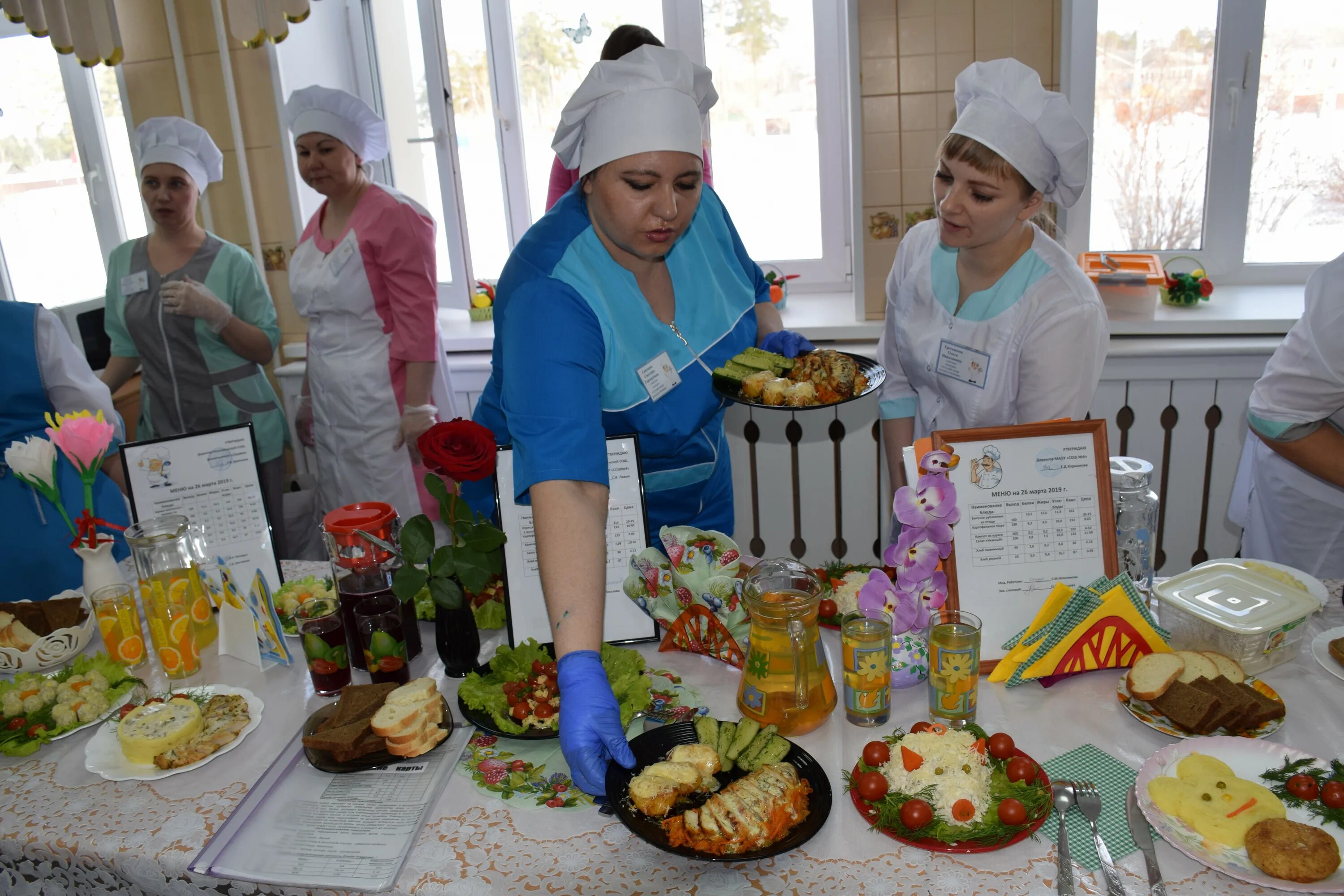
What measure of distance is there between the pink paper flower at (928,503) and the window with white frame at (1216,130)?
222 cm

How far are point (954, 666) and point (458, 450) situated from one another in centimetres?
75

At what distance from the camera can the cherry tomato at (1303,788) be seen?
1078mm

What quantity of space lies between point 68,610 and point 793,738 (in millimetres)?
1300

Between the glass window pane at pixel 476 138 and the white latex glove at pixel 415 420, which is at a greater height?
the glass window pane at pixel 476 138

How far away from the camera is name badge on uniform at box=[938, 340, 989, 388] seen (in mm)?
1919

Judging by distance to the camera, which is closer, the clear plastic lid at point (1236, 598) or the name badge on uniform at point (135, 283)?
the clear plastic lid at point (1236, 598)

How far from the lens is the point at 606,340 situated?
5.17ft

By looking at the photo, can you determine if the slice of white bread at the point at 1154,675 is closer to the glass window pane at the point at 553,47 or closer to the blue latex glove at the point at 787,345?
the blue latex glove at the point at 787,345

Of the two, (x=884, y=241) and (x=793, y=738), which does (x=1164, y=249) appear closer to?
(x=884, y=241)

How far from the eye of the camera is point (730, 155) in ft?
12.0

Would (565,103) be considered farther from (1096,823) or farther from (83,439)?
→ (1096,823)

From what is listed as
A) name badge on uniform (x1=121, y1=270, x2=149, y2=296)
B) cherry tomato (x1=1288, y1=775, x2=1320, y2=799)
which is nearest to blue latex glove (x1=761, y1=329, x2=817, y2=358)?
cherry tomato (x1=1288, y1=775, x2=1320, y2=799)

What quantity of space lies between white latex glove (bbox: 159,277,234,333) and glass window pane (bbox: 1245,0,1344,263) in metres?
3.53

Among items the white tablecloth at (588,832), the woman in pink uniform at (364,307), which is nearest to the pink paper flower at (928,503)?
the white tablecloth at (588,832)
